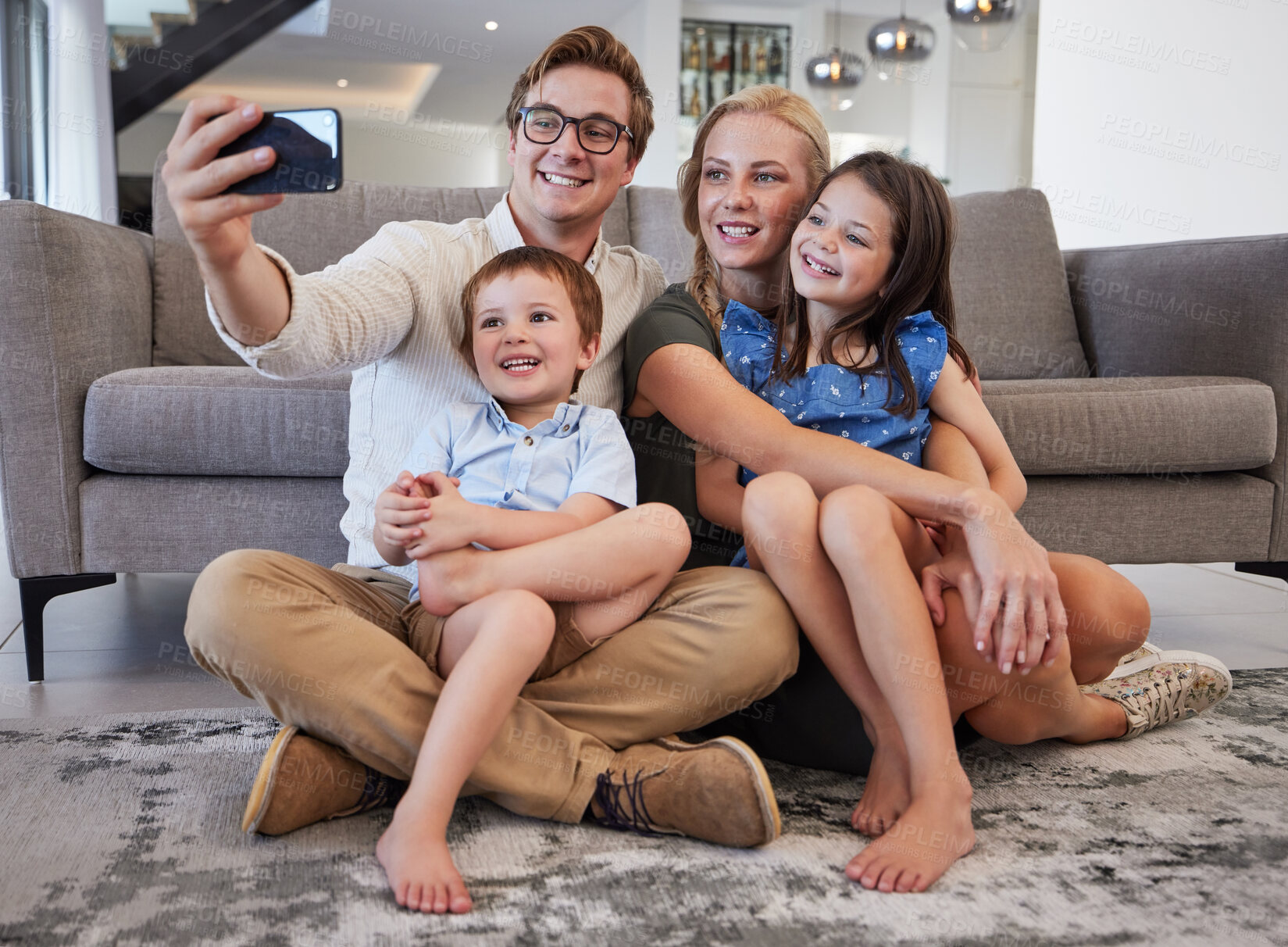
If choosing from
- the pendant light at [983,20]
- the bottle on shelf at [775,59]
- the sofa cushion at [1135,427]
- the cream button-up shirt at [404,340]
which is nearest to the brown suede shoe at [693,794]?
the cream button-up shirt at [404,340]

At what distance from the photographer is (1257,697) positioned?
151cm

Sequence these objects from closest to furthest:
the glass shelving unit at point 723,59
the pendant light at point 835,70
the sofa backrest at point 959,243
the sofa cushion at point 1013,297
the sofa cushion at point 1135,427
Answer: the sofa cushion at point 1135,427, the sofa backrest at point 959,243, the sofa cushion at point 1013,297, the pendant light at point 835,70, the glass shelving unit at point 723,59

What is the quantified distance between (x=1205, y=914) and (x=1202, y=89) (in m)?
4.14

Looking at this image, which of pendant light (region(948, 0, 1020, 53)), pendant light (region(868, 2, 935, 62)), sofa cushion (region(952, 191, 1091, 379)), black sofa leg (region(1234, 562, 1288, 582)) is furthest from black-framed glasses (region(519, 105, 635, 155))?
pendant light (region(868, 2, 935, 62))

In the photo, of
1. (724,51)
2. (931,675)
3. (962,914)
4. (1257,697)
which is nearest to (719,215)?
(931,675)

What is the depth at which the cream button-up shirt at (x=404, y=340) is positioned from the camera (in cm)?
112

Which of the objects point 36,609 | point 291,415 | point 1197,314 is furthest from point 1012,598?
point 36,609

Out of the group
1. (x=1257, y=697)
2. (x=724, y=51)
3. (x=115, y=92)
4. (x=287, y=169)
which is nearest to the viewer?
(x=287, y=169)

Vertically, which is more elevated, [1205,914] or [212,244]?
[212,244]

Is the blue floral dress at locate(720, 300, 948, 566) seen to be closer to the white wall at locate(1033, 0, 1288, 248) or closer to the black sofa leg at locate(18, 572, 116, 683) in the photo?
the black sofa leg at locate(18, 572, 116, 683)

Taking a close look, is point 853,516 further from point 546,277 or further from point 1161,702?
point 1161,702

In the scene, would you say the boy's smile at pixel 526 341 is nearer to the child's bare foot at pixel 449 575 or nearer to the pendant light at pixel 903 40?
the child's bare foot at pixel 449 575

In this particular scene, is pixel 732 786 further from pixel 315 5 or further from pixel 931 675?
pixel 315 5

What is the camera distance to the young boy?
914mm
